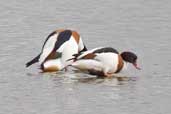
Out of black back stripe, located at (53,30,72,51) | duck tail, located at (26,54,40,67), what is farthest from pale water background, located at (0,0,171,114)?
black back stripe, located at (53,30,72,51)

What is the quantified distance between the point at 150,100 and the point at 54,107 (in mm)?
1327

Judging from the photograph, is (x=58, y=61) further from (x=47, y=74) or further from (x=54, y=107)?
(x=54, y=107)

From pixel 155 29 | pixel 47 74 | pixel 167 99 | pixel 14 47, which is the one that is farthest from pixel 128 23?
pixel 167 99

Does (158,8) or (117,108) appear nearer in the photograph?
(117,108)

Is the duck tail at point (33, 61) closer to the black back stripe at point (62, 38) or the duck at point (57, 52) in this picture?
the duck at point (57, 52)

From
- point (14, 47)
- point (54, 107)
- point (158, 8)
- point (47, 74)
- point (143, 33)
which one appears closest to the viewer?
point (54, 107)

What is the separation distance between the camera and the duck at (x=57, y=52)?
14.4 meters

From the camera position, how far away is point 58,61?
14.5 meters

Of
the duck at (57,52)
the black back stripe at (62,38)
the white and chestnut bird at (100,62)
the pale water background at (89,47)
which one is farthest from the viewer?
the black back stripe at (62,38)

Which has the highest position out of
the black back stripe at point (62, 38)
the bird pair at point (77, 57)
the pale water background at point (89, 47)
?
the black back stripe at point (62, 38)

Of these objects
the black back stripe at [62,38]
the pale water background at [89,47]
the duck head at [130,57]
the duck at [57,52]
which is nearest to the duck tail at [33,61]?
the duck at [57,52]

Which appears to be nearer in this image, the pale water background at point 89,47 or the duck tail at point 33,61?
the pale water background at point 89,47

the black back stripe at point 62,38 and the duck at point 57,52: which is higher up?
the black back stripe at point 62,38

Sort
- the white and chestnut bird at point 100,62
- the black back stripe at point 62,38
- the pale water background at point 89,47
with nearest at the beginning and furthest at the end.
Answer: the pale water background at point 89,47, the white and chestnut bird at point 100,62, the black back stripe at point 62,38
